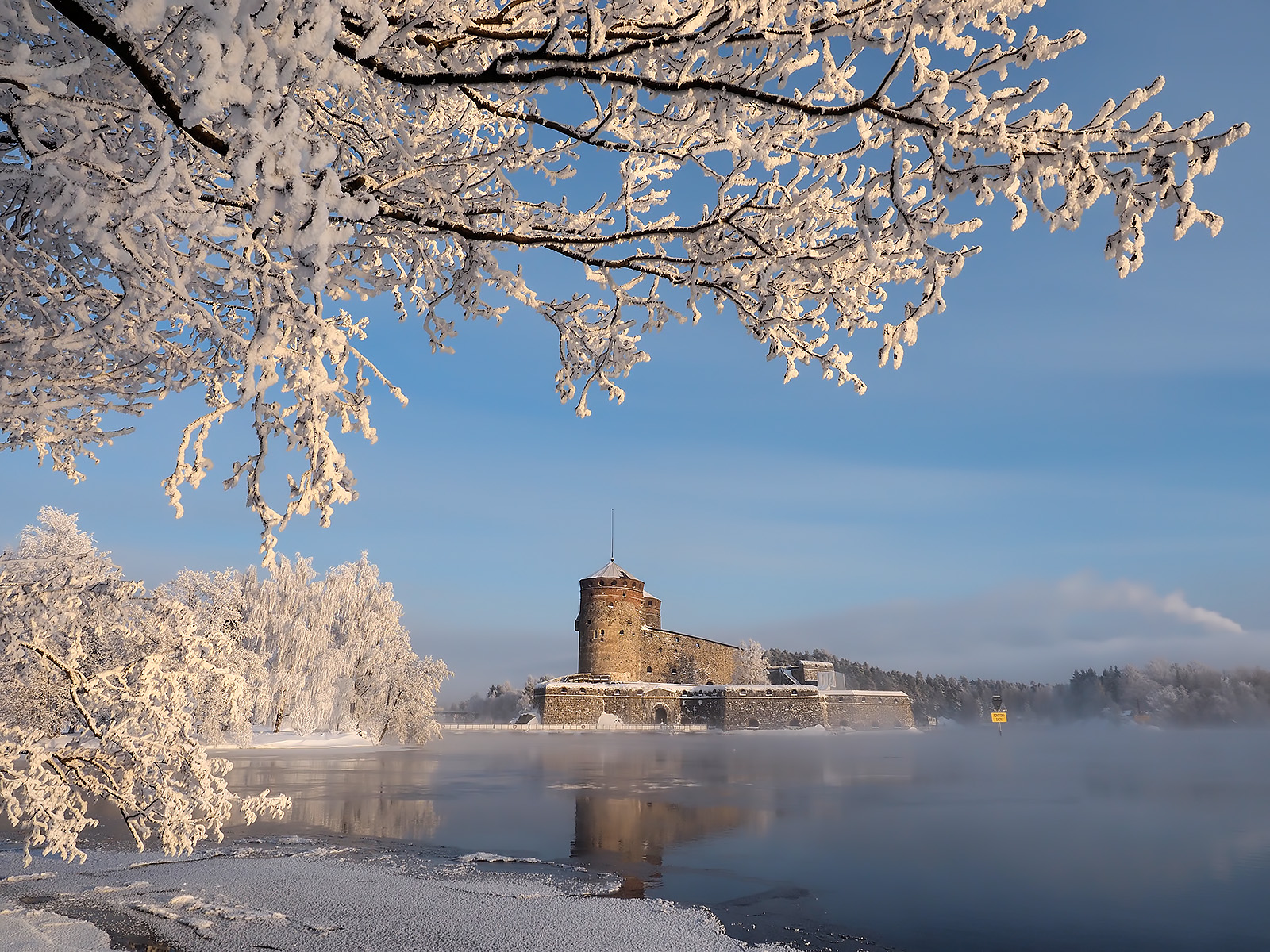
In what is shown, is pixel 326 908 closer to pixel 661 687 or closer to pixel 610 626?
pixel 661 687

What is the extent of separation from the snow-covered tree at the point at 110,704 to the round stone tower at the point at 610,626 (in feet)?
179

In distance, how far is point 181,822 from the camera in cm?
462

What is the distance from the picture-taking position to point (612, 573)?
62.0 m

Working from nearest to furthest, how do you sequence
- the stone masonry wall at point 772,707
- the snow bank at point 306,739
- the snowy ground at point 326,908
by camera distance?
1. the snowy ground at point 326,908
2. the snow bank at point 306,739
3. the stone masonry wall at point 772,707

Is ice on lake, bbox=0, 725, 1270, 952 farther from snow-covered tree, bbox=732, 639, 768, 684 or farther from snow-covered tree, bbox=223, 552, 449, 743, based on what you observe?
snow-covered tree, bbox=732, 639, 768, 684

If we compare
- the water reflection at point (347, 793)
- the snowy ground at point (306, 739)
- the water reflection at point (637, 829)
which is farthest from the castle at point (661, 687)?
the water reflection at point (637, 829)

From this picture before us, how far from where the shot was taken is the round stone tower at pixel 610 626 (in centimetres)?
5881

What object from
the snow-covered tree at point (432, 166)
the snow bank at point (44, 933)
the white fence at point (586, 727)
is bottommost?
the white fence at point (586, 727)

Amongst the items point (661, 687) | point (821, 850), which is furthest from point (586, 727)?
point (821, 850)

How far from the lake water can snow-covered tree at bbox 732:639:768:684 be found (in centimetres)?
4615

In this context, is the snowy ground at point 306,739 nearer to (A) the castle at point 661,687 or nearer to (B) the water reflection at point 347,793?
(B) the water reflection at point 347,793

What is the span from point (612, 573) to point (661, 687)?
9.72m

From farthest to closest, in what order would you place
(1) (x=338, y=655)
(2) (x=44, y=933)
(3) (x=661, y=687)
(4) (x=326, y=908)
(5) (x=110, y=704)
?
(3) (x=661, y=687) → (1) (x=338, y=655) → (4) (x=326, y=908) → (2) (x=44, y=933) → (5) (x=110, y=704)

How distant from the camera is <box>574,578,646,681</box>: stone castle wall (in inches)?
2314
